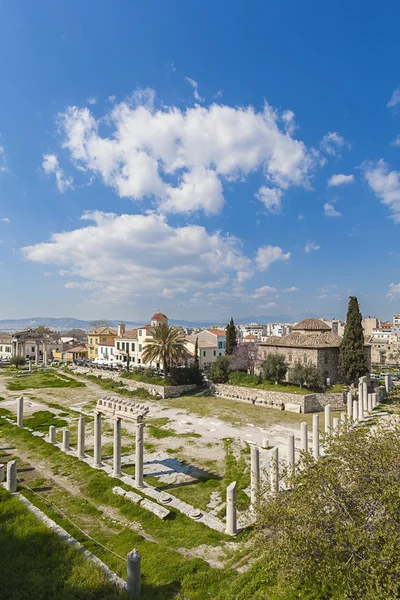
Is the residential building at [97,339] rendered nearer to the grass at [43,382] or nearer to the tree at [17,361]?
the tree at [17,361]

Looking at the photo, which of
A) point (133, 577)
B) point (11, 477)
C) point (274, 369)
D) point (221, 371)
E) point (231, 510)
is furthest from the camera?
point (221, 371)

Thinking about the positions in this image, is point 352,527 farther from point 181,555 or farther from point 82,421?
point 82,421

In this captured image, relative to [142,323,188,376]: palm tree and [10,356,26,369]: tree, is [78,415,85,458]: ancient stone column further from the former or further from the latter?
[10,356,26,369]: tree

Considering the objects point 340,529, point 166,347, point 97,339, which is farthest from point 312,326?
point 97,339

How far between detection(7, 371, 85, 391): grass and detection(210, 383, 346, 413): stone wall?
21.4 m

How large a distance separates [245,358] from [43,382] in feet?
88.1

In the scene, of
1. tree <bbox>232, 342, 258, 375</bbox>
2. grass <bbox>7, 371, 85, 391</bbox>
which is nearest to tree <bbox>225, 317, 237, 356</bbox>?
tree <bbox>232, 342, 258, 375</bbox>

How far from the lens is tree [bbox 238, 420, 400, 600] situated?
620 cm

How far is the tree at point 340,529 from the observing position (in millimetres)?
6203

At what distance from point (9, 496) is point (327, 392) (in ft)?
92.7

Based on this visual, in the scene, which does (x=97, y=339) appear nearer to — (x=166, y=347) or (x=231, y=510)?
(x=166, y=347)

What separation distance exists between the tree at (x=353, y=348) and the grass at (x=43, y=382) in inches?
1236

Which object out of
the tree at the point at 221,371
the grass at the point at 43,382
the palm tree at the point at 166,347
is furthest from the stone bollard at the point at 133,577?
the grass at the point at 43,382

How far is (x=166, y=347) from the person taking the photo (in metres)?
37.3
